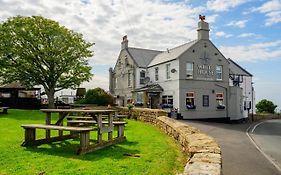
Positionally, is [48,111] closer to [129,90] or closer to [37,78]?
[37,78]

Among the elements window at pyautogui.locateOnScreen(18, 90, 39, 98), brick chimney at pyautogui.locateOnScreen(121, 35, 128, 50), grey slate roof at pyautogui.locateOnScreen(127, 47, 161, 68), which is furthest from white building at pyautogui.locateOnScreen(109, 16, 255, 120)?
window at pyautogui.locateOnScreen(18, 90, 39, 98)

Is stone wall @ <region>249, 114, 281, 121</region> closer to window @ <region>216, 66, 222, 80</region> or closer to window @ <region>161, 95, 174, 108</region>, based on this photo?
window @ <region>216, 66, 222, 80</region>

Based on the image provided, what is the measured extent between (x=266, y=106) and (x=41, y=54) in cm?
4057

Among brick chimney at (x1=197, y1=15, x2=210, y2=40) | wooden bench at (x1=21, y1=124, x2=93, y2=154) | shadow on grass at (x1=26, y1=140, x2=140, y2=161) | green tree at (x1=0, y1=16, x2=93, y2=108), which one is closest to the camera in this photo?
shadow on grass at (x1=26, y1=140, x2=140, y2=161)

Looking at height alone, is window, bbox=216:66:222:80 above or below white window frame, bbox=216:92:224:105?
above

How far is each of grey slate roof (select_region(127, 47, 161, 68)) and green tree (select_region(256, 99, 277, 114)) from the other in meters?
23.5

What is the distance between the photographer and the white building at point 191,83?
31031mm

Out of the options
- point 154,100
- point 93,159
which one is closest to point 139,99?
point 154,100

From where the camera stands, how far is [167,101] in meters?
32.5

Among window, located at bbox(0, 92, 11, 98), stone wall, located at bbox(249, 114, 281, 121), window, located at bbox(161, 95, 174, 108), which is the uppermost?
window, located at bbox(0, 92, 11, 98)

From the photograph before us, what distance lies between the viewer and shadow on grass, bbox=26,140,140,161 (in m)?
8.48

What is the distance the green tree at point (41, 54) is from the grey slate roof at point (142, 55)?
858cm

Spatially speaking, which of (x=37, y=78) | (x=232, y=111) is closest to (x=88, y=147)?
(x=37, y=78)

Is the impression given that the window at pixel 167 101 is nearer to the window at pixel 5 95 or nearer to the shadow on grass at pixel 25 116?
the shadow on grass at pixel 25 116
